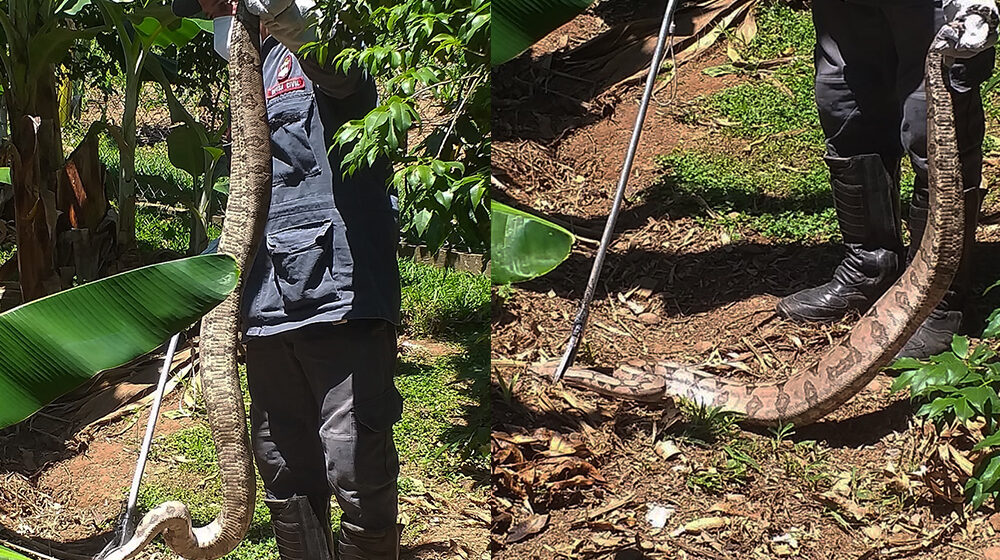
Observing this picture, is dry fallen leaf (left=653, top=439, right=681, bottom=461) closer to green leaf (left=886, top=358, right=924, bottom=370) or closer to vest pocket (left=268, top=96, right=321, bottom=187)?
green leaf (left=886, top=358, right=924, bottom=370)

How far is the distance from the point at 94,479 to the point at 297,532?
0.15 m

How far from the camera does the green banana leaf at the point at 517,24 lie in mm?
619

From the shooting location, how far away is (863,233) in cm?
93

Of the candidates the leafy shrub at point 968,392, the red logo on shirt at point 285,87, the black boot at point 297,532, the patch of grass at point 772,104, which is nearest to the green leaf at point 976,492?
the leafy shrub at point 968,392

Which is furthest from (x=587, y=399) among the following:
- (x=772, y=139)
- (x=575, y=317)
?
(x=772, y=139)

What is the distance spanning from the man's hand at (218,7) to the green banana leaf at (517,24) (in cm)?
16

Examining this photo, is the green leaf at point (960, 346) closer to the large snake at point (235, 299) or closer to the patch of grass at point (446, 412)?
the patch of grass at point (446, 412)

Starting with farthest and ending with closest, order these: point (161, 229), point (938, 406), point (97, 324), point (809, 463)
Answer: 1. point (809, 463)
2. point (938, 406)
3. point (161, 229)
4. point (97, 324)

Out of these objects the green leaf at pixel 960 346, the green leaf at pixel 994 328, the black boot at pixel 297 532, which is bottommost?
the black boot at pixel 297 532

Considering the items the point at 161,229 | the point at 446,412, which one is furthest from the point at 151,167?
the point at 446,412

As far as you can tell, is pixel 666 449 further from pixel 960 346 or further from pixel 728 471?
pixel 960 346

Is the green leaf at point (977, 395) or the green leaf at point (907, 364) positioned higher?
the green leaf at point (907, 364)

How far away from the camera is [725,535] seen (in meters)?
0.97

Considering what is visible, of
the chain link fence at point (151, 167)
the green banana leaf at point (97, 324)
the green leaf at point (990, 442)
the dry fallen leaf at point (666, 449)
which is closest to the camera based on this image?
the green banana leaf at point (97, 324)
